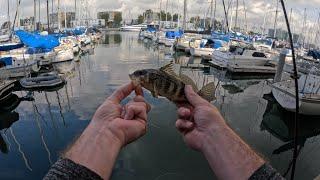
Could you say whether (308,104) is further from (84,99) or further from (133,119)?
(133,119)

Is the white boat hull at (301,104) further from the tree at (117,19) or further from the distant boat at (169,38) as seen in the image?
the tree at (117,19)

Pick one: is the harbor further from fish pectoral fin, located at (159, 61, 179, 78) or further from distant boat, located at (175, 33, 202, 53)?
distant boat, located at (175, 33, 202, 53)

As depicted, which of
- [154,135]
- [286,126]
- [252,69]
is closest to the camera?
[154,135]

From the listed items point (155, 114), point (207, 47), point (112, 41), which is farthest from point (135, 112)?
point (112, 41)

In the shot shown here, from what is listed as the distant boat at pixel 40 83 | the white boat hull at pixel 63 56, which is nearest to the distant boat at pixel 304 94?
the distant boat at pixel 40 83

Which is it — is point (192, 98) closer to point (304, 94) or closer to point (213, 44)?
point (304, 94)

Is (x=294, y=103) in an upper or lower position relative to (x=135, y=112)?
lower

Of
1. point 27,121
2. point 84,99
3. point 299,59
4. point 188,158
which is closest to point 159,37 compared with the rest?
point 299,59
